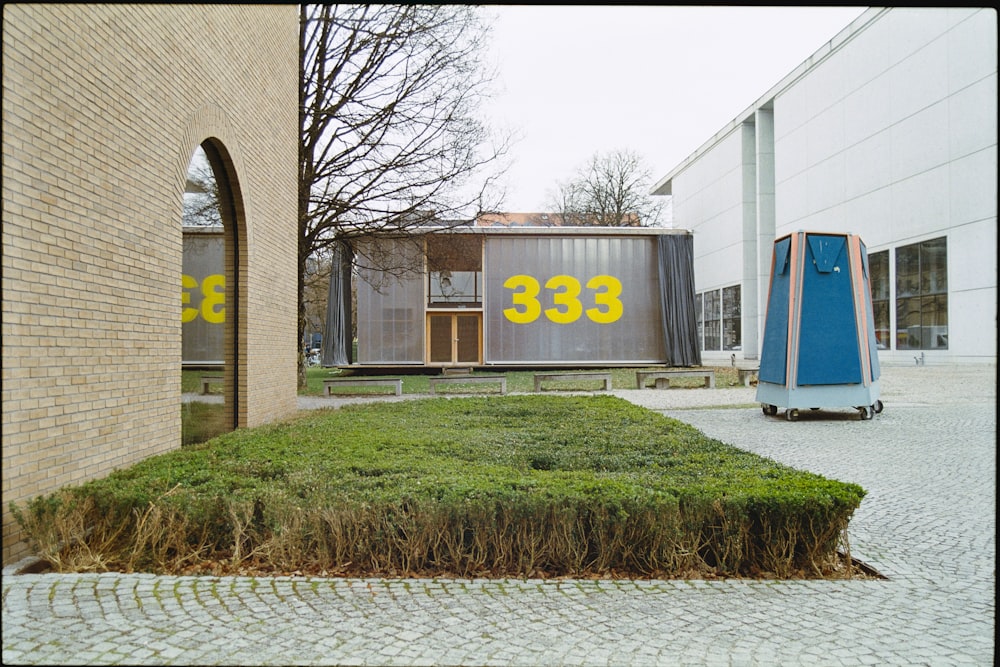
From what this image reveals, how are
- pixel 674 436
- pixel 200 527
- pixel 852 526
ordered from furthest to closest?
pixel 674 436 < pixel 852 526 < pixel 200 527

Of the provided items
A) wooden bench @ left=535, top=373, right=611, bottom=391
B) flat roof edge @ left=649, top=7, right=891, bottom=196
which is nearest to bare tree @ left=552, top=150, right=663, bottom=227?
flat roof edge @ left=649, top=7, right=891, bottom=196

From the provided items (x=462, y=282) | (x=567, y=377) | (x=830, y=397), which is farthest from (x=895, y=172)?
(x=462, y=282)

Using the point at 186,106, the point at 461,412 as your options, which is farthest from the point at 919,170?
the point at 186,106

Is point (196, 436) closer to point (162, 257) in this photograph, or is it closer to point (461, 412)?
point (162, 257)

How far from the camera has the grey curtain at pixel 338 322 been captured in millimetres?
26719

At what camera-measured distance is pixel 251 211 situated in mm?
10133

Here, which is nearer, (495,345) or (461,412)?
(461,412)

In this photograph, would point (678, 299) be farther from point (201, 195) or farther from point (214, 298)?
point (201, 195)

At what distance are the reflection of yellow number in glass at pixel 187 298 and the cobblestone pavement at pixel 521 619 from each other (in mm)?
3815

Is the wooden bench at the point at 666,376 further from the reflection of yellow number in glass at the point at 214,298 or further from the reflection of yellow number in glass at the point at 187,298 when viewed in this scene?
the reflection of yellow number in glass at the point at 187,298

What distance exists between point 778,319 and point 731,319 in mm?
21125

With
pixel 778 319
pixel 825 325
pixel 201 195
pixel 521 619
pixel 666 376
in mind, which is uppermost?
pixel 201 195

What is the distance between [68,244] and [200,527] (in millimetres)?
2493

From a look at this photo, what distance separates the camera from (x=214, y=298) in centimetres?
909
